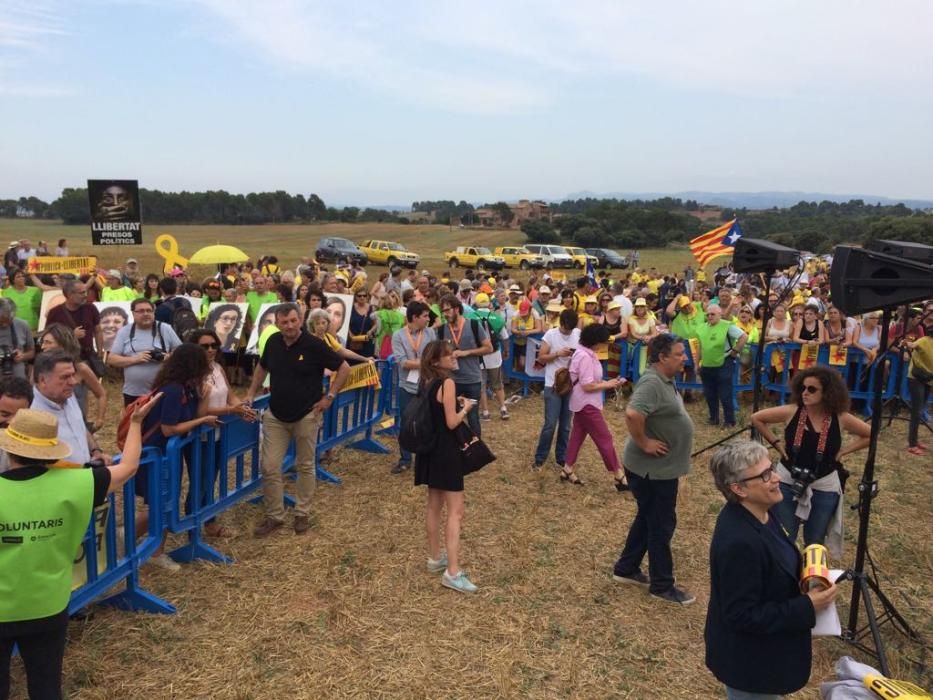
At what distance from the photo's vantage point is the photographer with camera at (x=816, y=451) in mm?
4312

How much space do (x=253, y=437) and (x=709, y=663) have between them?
4.04 m

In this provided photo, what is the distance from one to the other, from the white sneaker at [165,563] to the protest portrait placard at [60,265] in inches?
430

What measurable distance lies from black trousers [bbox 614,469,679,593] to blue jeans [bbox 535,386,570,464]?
6.88 ft

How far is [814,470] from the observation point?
4410mm

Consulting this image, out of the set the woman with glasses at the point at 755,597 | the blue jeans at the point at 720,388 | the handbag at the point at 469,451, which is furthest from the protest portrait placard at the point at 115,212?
the woman with glasses at the point at 755,597

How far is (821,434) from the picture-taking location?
4.35 meters

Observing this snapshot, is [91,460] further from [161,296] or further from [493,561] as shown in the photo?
[161,296]

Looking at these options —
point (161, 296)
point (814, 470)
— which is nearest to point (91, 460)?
point (814, 470)

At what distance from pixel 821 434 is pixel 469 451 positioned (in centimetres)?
228

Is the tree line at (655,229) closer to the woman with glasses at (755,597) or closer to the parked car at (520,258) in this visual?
the parked car at (520,258)

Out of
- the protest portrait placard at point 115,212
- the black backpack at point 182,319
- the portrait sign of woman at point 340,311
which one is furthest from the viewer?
the protest portrait placard at point 115,212

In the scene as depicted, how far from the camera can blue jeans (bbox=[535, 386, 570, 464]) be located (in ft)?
22.6

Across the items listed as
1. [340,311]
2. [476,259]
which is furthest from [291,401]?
[476,259]

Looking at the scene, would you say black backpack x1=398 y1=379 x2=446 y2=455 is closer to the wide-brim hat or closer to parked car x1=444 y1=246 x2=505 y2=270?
the wide-brim hat
